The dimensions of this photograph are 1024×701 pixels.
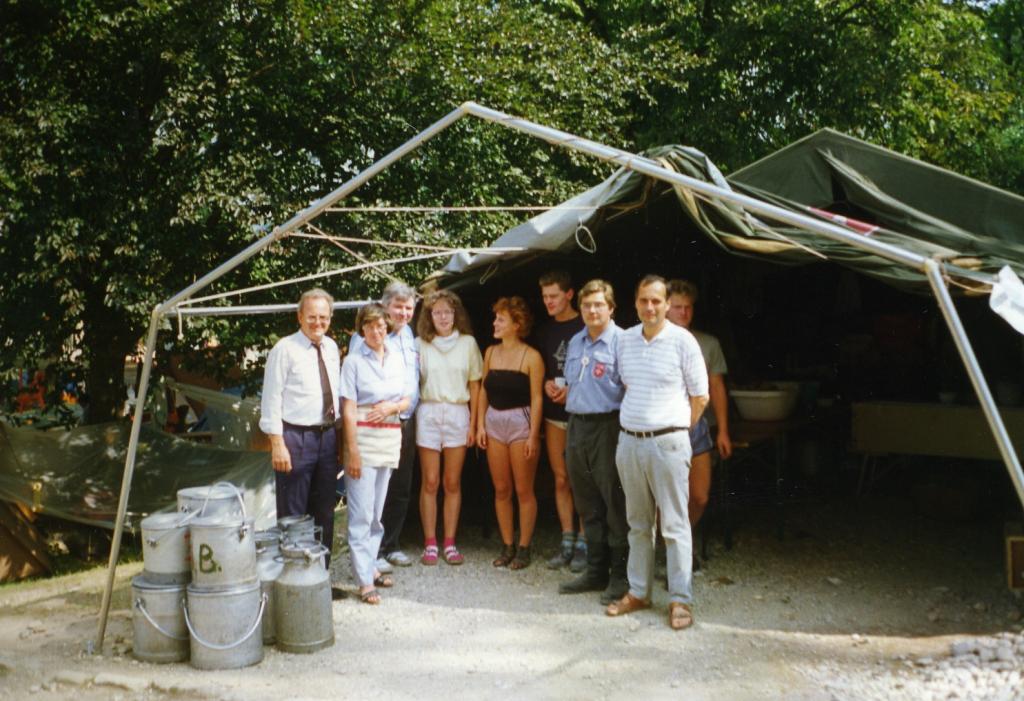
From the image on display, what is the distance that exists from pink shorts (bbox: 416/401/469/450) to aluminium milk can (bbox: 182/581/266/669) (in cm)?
191

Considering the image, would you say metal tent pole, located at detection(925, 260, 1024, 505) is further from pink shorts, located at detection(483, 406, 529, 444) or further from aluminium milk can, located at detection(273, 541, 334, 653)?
aluminium milk can, located at detection(273, 541, 334, 653)

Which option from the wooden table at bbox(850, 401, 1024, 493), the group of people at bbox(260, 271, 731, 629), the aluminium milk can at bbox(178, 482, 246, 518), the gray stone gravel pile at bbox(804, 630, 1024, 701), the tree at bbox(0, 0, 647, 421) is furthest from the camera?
the tree at bbox(0, 0, 647, 421)

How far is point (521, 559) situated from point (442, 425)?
1036 mm

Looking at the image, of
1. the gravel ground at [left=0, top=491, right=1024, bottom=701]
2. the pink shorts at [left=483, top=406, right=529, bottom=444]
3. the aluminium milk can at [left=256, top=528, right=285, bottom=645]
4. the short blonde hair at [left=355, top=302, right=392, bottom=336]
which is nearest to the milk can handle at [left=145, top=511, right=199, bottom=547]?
the aluminium milk can at [left=256, top=528, right=285, bottom=645]

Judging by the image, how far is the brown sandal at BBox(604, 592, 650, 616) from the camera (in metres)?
5.21

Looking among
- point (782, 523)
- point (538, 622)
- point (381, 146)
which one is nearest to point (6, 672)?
point (538, 622)

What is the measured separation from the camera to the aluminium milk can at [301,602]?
15.7 ft

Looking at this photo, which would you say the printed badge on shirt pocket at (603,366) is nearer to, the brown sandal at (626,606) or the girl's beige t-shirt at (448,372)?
the girl's beige t-shirt at (448,372)

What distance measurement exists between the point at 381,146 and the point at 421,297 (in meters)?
3.02

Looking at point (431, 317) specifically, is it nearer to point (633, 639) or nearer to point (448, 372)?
point (448, 372)

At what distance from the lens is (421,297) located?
6676mm

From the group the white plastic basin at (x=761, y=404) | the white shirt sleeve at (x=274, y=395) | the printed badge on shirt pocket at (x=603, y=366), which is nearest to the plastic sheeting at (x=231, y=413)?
the white shirt sleeve at (x=274, y=395)

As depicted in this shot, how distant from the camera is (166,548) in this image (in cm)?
465

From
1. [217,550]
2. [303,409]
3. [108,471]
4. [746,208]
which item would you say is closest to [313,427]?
[303,409]
